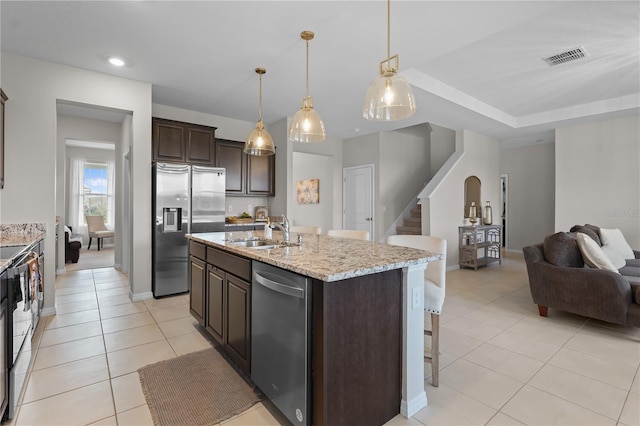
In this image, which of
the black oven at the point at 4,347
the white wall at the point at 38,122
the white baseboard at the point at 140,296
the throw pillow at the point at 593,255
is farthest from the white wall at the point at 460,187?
the black oven at the point at 4,347

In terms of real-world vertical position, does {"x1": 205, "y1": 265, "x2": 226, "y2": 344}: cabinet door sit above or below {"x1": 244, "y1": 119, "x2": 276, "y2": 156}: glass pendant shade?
below

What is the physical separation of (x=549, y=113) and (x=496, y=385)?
5445 millimetres

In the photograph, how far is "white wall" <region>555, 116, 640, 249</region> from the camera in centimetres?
529

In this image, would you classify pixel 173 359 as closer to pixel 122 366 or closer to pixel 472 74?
pixel 122 366

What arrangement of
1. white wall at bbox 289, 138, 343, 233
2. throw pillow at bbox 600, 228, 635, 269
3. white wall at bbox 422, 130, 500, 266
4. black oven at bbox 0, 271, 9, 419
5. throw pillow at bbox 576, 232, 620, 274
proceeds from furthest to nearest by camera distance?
white wall at bbox 289, 138, 343, 233
white wall at bbox 422, 130, 500, 266
throw pillow at bbox 600, 228, 635, 269
throw pillow at bbox 576, 232, 620, 274
black oven at bbox 0, 271, 9, 419

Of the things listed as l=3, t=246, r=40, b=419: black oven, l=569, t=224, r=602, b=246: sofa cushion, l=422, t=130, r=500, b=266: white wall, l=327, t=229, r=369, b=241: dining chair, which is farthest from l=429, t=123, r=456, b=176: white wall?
l=3, t=246, r=40, b=419: black oven

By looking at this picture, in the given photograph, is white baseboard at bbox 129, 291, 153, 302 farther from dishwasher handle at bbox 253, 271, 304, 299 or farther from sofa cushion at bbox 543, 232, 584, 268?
sofa cushion at bbox 543, 232, 584, 268

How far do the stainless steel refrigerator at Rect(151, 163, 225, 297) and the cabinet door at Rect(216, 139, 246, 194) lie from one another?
685 millimetres

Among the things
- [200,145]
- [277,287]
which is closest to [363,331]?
[277,287]

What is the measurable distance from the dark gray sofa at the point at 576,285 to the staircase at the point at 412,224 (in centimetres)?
302

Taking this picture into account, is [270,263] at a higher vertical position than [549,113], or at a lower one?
lower

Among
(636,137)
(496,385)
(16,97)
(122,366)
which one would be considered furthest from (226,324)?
(636,137)

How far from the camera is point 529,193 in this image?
7961 mm

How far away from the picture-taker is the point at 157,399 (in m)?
2.00
